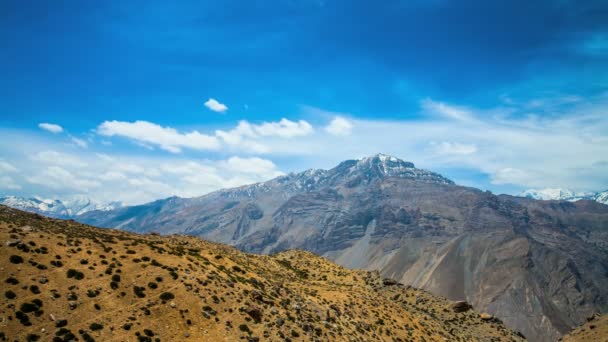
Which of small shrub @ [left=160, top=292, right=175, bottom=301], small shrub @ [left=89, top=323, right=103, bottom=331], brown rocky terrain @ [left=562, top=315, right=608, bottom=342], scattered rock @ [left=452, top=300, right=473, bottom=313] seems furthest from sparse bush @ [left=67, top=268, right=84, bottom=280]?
brown rocky terrain @ [left=562, top=315, right=608, bottom=342]

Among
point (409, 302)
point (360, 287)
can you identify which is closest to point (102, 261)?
point (360, 287)

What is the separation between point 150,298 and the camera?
5022 cm

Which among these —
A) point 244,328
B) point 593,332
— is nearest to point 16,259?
point 244,328

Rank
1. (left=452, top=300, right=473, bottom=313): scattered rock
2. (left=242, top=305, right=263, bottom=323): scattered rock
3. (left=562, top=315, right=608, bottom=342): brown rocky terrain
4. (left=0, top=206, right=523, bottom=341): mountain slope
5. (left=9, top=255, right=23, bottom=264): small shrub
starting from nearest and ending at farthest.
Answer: (left=0, top=206, right=523, bottom=341): mountain slope < (left=9, top=255, right=23, bottom=264): small shrub < (left=242, top=305, right=263, bottom=323): scattered rock < (left=452, top=300, right=473, bottom=313): scattered rock < (left=562, top=315, right=608, bottom=342): brown rocky terrain

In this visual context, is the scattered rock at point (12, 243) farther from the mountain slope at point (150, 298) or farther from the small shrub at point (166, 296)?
the small shrub at point (166, 296)

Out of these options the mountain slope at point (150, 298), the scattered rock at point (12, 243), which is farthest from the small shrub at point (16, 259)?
the scattered rock at point (12, 243)

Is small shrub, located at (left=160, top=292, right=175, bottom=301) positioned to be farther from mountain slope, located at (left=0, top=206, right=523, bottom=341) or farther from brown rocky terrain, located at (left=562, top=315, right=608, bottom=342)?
brown rocky terrain, located at (left=562, top=315, right=608, bottom=342)

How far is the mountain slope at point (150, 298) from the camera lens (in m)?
43.3

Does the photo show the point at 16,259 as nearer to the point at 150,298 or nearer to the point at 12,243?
the point at 12,243

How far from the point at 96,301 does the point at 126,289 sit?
4.07 metres

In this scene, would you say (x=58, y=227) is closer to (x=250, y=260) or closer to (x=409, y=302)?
(x=250, y=260)

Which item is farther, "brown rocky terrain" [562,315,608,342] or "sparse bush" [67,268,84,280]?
"brown rocky terrain" [562,315,608,342]

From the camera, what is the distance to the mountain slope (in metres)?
43.3

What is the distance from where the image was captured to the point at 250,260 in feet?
295
